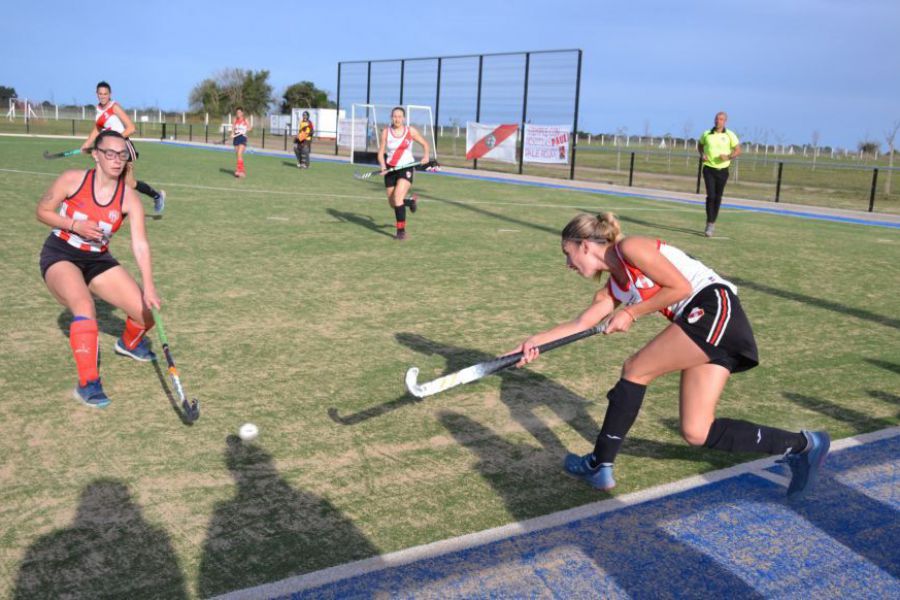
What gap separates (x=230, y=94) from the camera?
96.5 m

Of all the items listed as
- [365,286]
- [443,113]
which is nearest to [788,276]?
[365,286]

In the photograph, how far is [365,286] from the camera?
9172 millimetres

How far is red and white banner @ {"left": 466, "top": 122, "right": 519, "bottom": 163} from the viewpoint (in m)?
30.9

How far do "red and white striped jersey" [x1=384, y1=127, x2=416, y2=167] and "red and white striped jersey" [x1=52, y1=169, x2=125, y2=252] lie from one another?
749 cm

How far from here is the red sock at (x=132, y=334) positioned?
19.8ft

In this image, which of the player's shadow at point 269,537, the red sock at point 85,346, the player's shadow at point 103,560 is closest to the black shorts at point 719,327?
the player's shadow at point 269,537

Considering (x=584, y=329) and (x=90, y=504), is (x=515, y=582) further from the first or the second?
(x=90, y=504)

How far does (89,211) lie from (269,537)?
2910 millimetres

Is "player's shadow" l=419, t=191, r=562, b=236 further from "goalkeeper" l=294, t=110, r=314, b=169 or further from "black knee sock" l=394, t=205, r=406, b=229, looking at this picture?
"goalkeeper" l=294, t=110, r=314, b=169

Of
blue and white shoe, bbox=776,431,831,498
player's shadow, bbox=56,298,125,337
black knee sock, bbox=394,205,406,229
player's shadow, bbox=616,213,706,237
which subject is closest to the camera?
blue and white shoe, bbox=776,431,831,498

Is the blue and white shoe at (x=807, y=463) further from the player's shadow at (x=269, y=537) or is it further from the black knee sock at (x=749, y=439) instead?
the player's shadow at (x=269, y=537)

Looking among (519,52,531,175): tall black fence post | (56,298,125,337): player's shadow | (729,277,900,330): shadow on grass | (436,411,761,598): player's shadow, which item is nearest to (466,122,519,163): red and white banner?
(519,52,531,175): tall black fence post

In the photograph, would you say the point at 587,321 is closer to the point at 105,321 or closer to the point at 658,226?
the point at 105,321

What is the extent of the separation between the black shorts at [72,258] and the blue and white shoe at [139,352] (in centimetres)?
78
